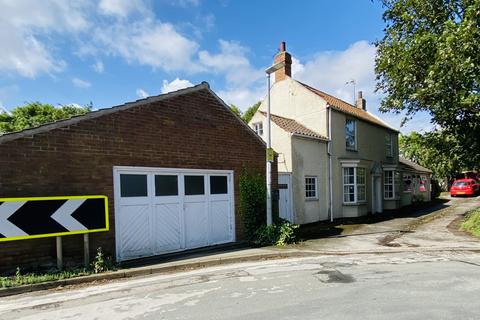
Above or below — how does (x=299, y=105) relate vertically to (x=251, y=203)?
above

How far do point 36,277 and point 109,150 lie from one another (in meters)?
3.24

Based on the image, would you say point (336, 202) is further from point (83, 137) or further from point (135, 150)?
point (83, 137)

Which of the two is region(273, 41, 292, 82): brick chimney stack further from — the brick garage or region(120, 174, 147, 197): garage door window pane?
region(120, 174, 147, 197): garage door window pane

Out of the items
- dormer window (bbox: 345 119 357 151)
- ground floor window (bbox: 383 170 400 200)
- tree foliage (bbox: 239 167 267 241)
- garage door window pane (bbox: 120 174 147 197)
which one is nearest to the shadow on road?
tree foliage (bbox: 239 167 267 241)

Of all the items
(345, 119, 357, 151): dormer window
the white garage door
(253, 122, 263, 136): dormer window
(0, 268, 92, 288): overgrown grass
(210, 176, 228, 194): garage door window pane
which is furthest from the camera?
(345, 119, 357, 151): dormer window

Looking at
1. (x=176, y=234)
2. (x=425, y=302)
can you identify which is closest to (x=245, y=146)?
(x=176, y=234)

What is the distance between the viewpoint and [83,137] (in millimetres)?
8172

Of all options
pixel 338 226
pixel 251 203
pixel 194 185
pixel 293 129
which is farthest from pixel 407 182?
pixel 194 185

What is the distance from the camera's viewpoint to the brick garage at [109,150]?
7227mm

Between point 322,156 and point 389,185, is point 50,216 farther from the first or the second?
point 389,185

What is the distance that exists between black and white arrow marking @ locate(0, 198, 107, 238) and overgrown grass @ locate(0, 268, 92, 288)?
32.0 inches

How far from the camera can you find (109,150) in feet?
28.3

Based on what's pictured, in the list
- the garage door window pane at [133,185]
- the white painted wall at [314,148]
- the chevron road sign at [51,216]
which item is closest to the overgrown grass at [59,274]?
the chevron road sign at [51,216]

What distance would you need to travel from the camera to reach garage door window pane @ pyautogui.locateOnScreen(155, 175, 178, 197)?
9586 millimetres
